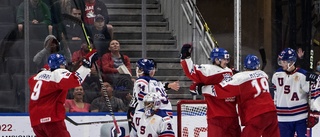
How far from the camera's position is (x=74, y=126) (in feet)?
38.2

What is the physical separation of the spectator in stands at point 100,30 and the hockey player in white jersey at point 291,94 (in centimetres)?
192


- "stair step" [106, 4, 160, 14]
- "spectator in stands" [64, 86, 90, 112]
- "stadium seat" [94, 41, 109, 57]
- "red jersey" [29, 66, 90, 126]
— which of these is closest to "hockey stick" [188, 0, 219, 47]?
"stair step" [106, 4, 160, 14]

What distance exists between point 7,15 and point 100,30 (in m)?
1.00

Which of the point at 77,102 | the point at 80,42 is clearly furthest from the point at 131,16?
the point at 77,102

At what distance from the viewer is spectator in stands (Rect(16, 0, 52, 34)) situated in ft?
38.6

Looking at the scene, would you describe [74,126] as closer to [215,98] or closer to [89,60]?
[89,60]

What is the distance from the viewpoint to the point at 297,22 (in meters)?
12.4

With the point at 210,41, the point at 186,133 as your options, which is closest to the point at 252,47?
the point at 210,41

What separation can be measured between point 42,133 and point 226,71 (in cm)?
185

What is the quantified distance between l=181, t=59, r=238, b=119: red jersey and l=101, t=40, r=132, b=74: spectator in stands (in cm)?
139

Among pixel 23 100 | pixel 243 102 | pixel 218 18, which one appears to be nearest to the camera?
pixel 243 102

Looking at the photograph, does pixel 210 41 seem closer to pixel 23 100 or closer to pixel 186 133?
pixel 186 133

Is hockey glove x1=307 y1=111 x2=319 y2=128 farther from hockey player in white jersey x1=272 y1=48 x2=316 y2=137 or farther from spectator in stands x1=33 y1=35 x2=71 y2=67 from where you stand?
spectator in stands x1=33 y1=35 x2=71 y2=67

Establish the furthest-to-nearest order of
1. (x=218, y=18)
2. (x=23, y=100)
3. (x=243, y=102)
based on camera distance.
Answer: (x=218, y=18) → (x=23, y=100) → (x=243, y=102)
